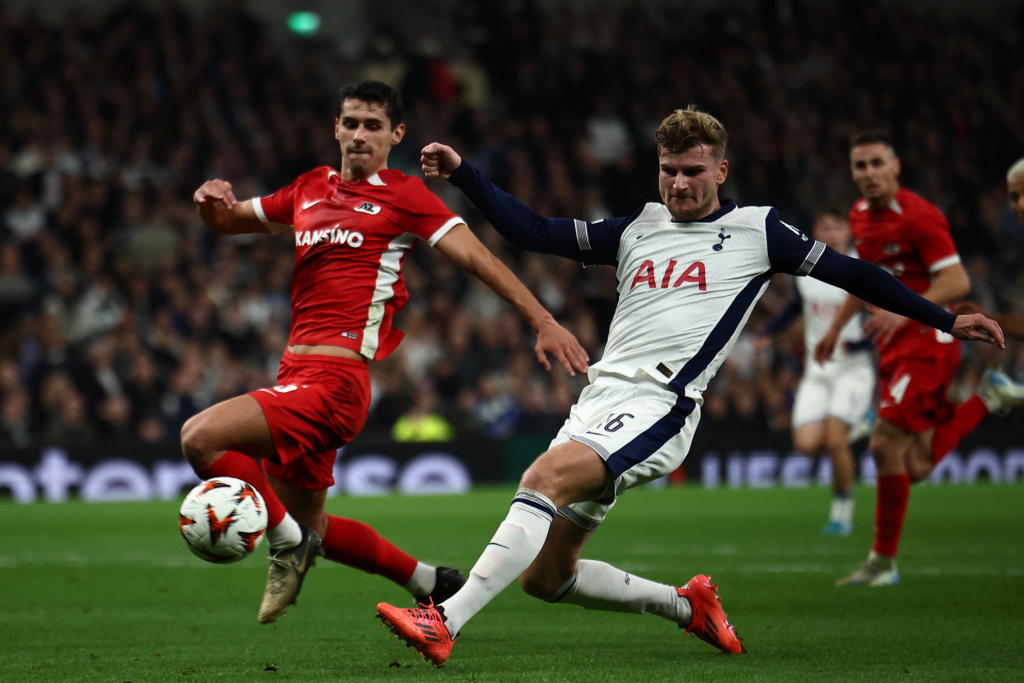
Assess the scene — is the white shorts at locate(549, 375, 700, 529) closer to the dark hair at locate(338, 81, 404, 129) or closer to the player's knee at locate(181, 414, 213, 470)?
the player's knee at locate(181, 414, 213, 470)

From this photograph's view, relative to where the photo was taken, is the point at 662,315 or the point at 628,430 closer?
the point at 628,430

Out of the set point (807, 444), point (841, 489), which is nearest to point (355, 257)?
point (841, 489)

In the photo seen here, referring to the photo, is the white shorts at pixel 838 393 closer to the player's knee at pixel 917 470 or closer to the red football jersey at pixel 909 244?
the player's knee at pixel 917 470

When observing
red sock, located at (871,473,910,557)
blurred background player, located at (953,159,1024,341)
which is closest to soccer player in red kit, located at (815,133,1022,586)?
red sock, located at (871,473,910,557)

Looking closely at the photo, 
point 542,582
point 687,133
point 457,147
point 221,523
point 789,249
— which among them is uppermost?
point 457,147

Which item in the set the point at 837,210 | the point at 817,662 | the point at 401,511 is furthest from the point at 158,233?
the point at 817,662

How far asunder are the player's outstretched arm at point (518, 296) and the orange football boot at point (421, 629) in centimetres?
89

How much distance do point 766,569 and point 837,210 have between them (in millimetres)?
3371

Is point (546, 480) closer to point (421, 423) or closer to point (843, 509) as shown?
point (843, 509)

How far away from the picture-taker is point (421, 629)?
12.9 feet

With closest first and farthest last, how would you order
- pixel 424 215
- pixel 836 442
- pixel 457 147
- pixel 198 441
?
pixel 198 441
pixel 424 215
pixel 836 442
pixel 457 147

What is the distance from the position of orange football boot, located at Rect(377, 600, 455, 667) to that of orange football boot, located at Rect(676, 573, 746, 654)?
121 centimetres

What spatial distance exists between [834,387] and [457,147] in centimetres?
935

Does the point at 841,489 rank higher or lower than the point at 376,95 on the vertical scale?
lower
